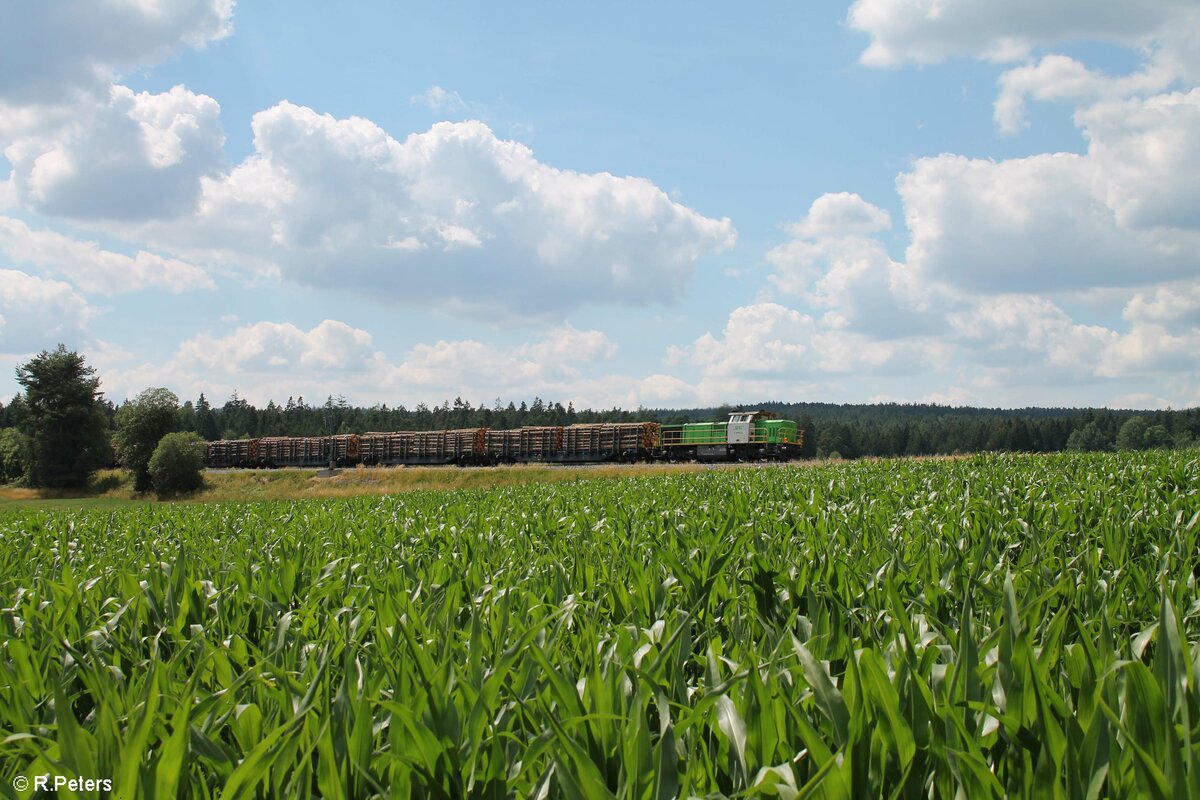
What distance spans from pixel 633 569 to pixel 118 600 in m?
3.26

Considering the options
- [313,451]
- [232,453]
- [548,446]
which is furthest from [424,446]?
[232,453]

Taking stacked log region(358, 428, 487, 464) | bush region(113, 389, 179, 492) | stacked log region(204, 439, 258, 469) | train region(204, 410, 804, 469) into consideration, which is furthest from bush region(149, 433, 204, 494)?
stacked log region(204, 439, 258, 469)

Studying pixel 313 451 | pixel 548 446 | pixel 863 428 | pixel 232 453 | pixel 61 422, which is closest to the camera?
pixel 548 446

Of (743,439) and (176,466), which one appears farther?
(176,466)

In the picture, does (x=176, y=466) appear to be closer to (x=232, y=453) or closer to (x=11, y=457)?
(x=232, y=453)

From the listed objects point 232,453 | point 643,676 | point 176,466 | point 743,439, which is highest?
point 643,676

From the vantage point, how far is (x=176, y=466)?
236 ft

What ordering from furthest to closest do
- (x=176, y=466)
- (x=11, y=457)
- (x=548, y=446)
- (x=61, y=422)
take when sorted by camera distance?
1. (x=11, y=457)
2. (x=61, y=422)
3. (x=176, y=466)
4. (x=548, y=446)

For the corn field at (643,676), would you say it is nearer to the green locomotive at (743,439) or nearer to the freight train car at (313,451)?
the green locomotive at (743,439)

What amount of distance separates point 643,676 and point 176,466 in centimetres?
8044

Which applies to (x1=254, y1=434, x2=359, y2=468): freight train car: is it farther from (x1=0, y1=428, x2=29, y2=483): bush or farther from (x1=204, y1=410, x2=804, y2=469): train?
(x1=0, y1=428, x2=29, y2=483): bush

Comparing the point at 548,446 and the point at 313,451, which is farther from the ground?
the point at 548,446

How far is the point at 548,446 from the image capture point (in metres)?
68.6

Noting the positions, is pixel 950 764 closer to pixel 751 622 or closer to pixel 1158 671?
pixel 1158 671
